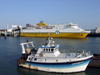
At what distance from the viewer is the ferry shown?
52.7 meters

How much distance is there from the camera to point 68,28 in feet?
180

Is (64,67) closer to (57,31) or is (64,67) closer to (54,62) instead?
(54,62)

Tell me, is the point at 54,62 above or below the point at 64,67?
above

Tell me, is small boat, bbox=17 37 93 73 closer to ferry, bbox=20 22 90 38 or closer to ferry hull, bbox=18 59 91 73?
ferry hull, bbox=18 59 91 73

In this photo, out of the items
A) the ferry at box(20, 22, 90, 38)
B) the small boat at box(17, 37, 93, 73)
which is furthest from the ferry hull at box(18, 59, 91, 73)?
the ferry at box(20, 22, 90, 38)

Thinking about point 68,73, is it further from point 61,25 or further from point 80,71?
point 61,25

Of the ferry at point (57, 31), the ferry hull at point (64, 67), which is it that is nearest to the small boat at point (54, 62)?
the ferry hull at point (64, 67)

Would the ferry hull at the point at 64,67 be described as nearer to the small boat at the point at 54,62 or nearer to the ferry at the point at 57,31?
the small boat at the point at 54,62

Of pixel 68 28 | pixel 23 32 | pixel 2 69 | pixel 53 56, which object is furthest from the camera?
pixel 23 32

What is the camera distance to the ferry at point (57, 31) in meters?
52.7

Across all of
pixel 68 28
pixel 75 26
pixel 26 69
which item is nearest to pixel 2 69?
pixel 26 69

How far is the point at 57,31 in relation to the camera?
2255 inches

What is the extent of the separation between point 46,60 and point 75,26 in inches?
1910

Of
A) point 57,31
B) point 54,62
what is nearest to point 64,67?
point 54,62
